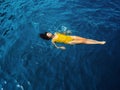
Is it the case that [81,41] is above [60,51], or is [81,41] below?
above

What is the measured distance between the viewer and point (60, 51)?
46.5 feet

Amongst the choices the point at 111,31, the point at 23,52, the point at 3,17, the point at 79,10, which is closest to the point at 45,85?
the point at 23,52

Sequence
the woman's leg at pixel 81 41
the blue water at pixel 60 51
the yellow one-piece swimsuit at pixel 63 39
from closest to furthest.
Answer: the blue water at pixel 60 51 → the woman's leg at pixel 81 41 → the yellow one-piece swimsuit at pixel 63 39

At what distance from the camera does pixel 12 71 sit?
13.5m

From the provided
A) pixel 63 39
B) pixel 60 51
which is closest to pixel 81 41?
pixel 63 39

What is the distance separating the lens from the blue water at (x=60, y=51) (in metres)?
12.3

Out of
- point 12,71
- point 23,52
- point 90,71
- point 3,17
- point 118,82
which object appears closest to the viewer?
point 118,82

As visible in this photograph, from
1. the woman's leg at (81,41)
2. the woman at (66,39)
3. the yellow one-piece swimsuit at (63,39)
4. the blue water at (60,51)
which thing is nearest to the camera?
the blue water at (60,51)

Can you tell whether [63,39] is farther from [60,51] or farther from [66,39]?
[60,51]

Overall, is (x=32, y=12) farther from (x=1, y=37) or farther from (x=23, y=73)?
(x=23, y=73)

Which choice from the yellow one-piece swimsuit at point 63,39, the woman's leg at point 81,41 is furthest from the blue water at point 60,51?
the yellow one-piece swimsuit at point 63,39

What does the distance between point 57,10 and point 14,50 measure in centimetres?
540

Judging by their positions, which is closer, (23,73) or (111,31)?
(23,73)

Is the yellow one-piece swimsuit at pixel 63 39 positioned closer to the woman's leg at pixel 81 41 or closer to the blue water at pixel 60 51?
the woman's leg at pixel 81 41
